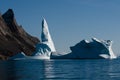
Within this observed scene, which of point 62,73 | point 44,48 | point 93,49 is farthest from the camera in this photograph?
point 44,48

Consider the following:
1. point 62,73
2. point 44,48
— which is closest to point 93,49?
→ point 44,48

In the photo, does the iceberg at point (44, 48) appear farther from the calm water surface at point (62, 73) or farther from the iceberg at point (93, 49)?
the calm water surface at point (62, 73)

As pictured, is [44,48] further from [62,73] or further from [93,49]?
[62,73]

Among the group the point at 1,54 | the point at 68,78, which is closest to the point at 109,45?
the point at 68,78

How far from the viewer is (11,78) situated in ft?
153

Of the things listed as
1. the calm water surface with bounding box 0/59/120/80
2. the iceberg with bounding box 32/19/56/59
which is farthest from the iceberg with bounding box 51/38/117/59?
the calm water surface with bounding box 0/59/120/80

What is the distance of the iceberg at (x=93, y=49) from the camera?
113938mm

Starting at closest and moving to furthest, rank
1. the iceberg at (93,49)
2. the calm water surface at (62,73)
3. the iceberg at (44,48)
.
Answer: the calm water surface at (62,73) → the iceberg at (93,49) → the iceberg at (44,48)

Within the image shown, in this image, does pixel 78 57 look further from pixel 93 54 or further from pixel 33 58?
pixel 33 58

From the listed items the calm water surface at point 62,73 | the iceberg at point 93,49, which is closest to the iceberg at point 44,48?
the iceberg at point 93,49

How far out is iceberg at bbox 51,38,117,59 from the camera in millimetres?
113938

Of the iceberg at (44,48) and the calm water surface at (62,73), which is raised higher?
the iceberg at (44,48)

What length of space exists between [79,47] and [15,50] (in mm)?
85516

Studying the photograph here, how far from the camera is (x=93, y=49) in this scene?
11644 centimetres
